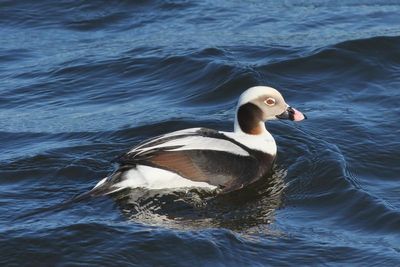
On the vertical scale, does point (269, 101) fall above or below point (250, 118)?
above

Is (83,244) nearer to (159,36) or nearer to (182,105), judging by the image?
(182,105)

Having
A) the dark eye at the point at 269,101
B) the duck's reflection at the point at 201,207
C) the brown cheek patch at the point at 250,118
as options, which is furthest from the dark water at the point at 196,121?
the dark eye at the point at 269,101

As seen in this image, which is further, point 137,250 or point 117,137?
point 117,137

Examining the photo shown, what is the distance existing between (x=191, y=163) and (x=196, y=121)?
6.53 ft

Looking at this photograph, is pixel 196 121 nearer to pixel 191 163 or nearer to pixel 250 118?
pixel 250 118

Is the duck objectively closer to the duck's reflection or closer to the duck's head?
the duck's reflection

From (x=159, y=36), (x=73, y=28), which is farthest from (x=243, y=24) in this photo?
(x=73, y=28)

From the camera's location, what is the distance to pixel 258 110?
10.0m

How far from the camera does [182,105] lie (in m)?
11.9

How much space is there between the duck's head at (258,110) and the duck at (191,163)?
0.71 feet

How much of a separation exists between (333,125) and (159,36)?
14.1ft

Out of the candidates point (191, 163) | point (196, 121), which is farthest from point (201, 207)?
point (196, 121)

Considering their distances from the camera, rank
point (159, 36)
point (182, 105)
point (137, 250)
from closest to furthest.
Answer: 1. point (137, 250)
2. point (182, 105)
3. point (159, 36)

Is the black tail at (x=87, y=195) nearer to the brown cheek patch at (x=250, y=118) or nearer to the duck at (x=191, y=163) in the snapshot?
the duck at (x=191, y=163)
